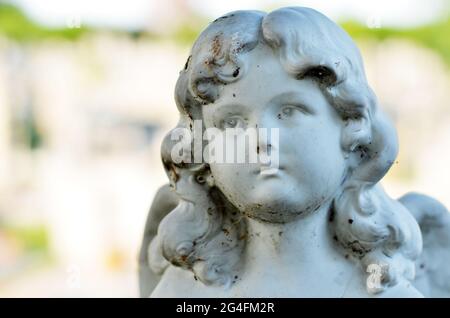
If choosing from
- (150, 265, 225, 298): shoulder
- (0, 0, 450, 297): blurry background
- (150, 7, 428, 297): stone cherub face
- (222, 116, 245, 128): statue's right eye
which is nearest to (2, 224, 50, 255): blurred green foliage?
(0, 0, 450, 297): blurry background

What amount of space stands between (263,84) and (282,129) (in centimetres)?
10

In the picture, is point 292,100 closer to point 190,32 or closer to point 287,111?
point 287,111

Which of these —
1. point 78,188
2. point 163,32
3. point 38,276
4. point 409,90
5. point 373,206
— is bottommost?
point 373,206

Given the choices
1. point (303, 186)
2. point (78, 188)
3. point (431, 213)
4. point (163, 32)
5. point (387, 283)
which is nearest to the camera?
point (303, 186)

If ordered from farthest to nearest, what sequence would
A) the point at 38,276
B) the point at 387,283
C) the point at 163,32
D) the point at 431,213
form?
the point at 163,32, the point at 38,276, the point at 431,213, the point at 387,283

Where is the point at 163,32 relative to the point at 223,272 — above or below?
above

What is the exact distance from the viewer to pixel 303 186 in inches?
70.5

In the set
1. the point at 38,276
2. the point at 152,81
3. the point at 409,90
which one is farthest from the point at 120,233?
the point at 409,90

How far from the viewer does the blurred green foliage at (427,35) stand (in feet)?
29.0

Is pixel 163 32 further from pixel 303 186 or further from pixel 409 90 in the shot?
pixel 303 186

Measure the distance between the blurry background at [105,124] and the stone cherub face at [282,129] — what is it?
2.73 m

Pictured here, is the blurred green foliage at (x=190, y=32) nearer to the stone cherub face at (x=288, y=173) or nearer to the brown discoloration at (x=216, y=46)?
the stone cherub face at (x=288, y=173)

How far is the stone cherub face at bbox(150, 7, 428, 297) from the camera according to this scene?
1.77 m

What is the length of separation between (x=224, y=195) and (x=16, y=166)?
23.0 ft
